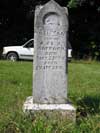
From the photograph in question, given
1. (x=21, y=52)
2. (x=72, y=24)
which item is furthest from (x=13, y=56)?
(x=72, y=24)

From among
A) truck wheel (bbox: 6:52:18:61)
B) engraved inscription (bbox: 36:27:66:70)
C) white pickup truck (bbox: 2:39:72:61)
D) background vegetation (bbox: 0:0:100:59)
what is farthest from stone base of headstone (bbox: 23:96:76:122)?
background vegetation (bbox: 0:0:100:59)

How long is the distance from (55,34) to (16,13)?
2636cm

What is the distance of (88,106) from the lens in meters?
9.51

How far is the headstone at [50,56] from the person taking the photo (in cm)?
886

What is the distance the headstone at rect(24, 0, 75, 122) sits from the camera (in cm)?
886

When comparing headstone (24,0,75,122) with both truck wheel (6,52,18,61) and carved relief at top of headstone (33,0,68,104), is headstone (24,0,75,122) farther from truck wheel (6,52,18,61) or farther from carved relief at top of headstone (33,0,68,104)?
truck wheel (6,52,18,61)

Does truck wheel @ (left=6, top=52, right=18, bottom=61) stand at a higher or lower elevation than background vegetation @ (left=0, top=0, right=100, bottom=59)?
lower

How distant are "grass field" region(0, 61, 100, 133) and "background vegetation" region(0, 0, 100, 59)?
15167mm

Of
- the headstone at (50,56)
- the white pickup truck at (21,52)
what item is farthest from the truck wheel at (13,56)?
the headstone at (50,56)

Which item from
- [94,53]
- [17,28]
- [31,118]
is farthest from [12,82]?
[17,28]

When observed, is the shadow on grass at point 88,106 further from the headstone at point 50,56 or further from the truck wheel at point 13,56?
the truck wheel at point 13,56

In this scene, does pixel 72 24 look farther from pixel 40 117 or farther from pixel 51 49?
pixel 40 117

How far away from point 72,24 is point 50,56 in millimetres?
24707

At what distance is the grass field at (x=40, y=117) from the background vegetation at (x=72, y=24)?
597 inches
